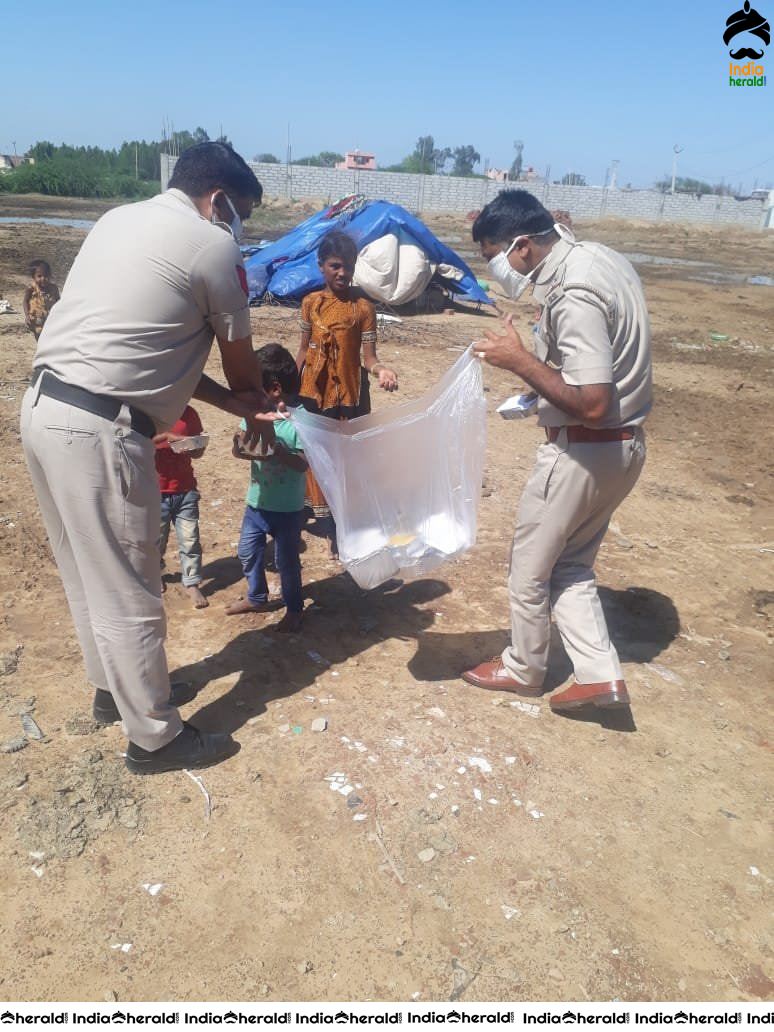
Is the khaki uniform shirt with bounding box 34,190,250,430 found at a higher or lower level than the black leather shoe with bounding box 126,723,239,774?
higher

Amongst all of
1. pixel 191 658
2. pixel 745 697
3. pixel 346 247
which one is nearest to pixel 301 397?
pixel 346 247

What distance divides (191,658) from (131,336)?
65.4 inches

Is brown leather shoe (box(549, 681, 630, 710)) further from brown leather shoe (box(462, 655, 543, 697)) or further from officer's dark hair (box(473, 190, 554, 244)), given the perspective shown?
officer's dark hair (box(473, 190, 554, 244))

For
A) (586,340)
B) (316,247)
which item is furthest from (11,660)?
(316,247)

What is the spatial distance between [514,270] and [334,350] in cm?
157

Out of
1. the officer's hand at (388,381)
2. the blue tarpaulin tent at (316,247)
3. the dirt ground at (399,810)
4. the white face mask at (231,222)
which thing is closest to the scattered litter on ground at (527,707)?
the dirt ground at (399,810)

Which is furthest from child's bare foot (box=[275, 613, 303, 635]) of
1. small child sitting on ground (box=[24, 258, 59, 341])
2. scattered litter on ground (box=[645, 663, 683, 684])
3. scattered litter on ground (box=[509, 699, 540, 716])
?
small child sitting on ground (box=[24, 258, 59, 341])

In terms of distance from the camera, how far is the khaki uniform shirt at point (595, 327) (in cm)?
255

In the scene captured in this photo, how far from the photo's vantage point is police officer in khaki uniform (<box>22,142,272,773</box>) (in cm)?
222

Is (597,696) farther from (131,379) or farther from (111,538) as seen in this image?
(131,379)

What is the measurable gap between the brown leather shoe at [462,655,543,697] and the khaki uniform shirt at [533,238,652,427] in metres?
1.11

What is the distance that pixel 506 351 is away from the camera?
8.55 feet
